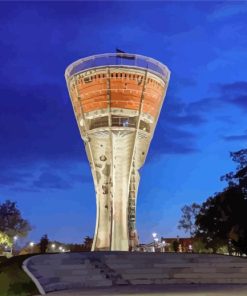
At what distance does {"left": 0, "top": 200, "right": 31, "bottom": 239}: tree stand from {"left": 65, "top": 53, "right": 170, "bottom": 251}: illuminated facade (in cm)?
1545

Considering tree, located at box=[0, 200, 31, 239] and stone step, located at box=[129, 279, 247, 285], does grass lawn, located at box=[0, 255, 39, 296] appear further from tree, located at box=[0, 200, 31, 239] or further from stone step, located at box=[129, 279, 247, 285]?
tree, located at box=[0, 200, 31, 239]

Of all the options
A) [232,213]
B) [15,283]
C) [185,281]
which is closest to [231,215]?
[232,213]

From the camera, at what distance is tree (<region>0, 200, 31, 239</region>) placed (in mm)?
78681

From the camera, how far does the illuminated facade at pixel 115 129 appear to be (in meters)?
68.6

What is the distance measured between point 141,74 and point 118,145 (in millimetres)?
9790

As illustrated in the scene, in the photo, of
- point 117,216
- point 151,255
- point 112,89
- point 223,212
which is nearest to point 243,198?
point 223,212

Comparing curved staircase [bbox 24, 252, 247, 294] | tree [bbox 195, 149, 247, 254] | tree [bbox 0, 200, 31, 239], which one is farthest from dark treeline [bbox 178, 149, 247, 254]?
tree [bbox 0, 200, 31, 239]

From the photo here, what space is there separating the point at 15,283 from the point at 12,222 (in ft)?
193

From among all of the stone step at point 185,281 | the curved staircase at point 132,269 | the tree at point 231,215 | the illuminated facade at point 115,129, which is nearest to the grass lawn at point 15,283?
the curved staircase at point 132,269

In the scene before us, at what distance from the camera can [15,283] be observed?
2253 cm

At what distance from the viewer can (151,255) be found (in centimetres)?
3103

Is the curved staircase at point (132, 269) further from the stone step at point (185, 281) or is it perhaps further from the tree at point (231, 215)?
the tree at point (231, 215)

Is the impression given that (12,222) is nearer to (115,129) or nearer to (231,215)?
(115,129)

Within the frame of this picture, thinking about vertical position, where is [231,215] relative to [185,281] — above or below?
above
